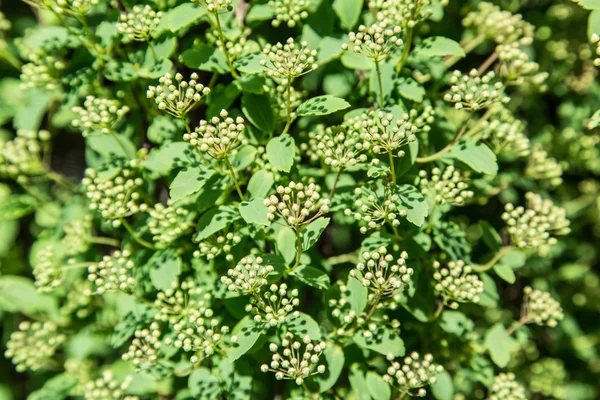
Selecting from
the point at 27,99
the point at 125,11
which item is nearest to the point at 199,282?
the point at 125,11

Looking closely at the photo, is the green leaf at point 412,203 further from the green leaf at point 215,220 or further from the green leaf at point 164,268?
the green leaf at point 164,268

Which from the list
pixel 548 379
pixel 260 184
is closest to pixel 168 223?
pixel 260 184

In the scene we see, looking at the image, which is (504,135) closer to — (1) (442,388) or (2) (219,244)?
(1) (442,388)

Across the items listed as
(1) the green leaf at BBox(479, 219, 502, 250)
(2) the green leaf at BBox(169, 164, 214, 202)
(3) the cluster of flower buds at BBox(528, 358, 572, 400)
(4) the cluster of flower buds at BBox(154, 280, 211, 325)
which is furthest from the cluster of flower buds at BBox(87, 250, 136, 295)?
(3) the cluster of flower buds at BBox(528, 358, 572, 400)

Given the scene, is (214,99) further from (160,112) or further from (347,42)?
(347,42)

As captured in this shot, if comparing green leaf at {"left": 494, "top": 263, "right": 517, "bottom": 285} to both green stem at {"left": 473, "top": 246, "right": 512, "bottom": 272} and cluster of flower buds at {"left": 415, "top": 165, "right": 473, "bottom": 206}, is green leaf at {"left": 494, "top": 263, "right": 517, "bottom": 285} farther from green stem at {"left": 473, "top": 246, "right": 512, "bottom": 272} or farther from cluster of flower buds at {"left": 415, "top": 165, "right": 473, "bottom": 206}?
cluster of flower buds at {"left": 415, "top": 165, "right": 473, "bottom": 206}

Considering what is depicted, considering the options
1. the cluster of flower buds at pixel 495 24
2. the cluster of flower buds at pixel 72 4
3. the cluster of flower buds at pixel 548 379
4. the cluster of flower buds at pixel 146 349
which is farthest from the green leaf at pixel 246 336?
the cluster of flower buds at pixel 548 379

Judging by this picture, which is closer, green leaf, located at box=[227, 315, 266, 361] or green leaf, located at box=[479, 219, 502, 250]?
green leaf, located at box=[227, 315, 266, 361]
